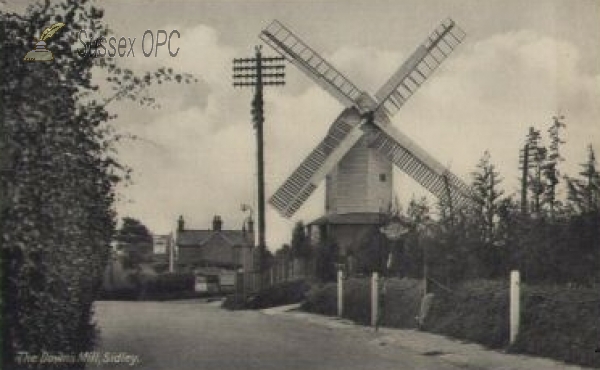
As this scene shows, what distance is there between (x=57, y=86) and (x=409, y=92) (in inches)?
1193

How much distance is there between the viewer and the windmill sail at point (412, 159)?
36250 millimetres

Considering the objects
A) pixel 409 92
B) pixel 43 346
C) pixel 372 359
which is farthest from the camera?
pixel 409 92

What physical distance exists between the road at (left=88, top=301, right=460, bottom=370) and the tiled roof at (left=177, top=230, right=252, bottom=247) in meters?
69.8

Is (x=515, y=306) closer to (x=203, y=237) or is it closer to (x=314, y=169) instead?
(x=314, y=169)

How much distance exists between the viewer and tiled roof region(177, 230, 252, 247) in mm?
95125

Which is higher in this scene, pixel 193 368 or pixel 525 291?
pixel 525 291

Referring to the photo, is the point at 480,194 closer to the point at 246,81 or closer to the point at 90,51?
the point at 90,51

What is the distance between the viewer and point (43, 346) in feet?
30.3

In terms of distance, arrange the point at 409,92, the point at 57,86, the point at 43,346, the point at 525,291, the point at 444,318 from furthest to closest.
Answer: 1. the point at 409,92
2. the point at 444,318
3. the point at 525,291
4. the point at 43,346
5. the point at 57,86

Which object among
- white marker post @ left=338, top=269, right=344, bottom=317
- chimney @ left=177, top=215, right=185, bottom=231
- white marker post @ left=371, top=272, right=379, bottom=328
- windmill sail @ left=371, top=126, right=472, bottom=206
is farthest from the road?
chimney @ left=177, top=215, right=185, bottom=231

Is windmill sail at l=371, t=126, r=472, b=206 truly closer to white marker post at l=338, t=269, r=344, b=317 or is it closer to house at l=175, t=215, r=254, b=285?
white marker post at l=338, t=269, r=344, b=317

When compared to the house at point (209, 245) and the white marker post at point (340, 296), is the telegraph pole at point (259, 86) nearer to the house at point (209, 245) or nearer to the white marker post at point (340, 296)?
the white marker post at point (340, 296)

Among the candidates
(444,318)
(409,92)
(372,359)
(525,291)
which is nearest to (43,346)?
(372,359)

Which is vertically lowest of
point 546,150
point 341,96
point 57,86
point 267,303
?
point 267,303
